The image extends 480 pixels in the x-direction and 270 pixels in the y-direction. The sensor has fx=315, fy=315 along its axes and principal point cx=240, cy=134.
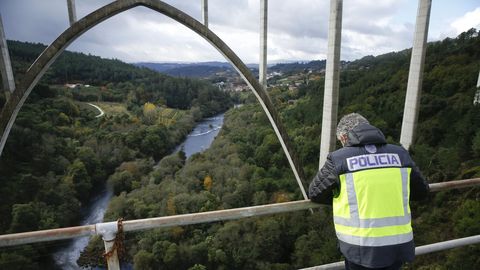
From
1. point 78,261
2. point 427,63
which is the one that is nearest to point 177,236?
point 78,261

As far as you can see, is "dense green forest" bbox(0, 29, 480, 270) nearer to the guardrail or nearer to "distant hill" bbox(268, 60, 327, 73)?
the guardrail

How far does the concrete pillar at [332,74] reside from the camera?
406 inches

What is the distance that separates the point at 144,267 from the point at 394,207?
24.0 meters

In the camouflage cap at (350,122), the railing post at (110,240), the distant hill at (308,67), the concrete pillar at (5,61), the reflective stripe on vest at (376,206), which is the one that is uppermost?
the distant hill at (308,67)

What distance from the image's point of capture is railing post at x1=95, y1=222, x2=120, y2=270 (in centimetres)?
188

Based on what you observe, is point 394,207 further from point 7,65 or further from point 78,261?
point 78,261

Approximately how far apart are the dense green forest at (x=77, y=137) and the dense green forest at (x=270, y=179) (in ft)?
0.81

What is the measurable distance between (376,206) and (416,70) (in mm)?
11017

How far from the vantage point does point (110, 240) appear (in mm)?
1901

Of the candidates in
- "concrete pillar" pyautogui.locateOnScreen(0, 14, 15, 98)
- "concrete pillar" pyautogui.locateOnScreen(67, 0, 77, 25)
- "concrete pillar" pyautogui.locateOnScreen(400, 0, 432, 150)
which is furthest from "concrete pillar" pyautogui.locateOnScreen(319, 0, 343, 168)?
"concrete pillar" pyautogui.locateOnScreen(0, 14, 15, 98)

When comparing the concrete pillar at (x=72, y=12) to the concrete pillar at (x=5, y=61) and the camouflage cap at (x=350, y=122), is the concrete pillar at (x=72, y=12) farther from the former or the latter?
the camouflage cap at (x=350, y=122)

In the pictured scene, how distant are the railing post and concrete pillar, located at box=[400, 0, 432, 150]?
11532mm

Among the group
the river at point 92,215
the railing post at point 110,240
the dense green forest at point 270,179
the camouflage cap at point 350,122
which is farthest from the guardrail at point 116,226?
the river at point 92,215

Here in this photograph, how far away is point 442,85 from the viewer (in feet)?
69.1
